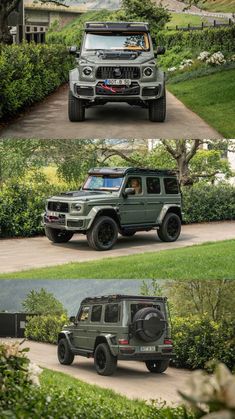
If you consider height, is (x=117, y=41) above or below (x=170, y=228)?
above

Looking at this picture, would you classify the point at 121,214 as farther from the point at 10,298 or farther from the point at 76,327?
the point at 10,298

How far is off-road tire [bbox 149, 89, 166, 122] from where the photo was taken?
23.5 ft

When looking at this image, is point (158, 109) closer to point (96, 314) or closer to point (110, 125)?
point (110, 125)

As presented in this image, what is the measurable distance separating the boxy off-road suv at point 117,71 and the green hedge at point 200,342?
15.7 ft

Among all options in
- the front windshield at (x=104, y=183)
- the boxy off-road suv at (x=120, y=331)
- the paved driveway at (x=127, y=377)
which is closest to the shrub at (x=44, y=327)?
the paved driveway at (x=127, y=377)

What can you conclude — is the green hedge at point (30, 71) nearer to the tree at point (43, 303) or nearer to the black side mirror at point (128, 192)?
the black side mirror at point (128, 192)

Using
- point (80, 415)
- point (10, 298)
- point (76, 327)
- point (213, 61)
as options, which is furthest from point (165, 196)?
point (80, 415)

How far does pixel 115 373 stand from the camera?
36.3ft

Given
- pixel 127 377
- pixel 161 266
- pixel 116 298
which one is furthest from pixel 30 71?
pixel 127 377

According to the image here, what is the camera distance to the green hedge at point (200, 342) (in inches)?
440

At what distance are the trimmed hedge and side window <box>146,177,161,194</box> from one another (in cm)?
62

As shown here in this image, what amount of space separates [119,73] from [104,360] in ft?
15.8

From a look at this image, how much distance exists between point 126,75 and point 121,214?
1.44m

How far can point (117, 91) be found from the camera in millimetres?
6863
